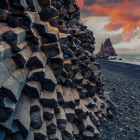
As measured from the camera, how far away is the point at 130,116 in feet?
36.2

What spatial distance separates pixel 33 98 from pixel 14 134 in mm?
1614

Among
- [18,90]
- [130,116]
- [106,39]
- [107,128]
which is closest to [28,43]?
[18,90]

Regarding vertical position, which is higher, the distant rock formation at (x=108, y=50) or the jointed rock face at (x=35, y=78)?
the distant rock formation at (x=108, y=50)

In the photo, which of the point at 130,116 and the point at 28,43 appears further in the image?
the point at 130,116

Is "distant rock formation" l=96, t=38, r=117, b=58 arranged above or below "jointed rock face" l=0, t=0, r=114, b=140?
above

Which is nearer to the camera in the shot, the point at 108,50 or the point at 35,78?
the point at 35,78

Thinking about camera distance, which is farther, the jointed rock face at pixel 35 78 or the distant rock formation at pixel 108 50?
the distant rock formation at pixel 108 50

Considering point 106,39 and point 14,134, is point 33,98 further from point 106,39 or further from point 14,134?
point 106,39

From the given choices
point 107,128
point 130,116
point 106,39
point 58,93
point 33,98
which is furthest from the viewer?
point 106,39

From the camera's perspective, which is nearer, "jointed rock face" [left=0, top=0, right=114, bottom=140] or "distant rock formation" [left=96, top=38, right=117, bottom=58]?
"jointed rock face" [left=0, top=0, right=114, bottom=140]

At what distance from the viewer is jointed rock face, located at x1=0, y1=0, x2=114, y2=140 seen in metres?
4.06

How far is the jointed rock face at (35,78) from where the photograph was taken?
4.06 m

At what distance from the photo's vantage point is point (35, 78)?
5.16 meters

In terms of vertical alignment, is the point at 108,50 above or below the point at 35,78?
above
